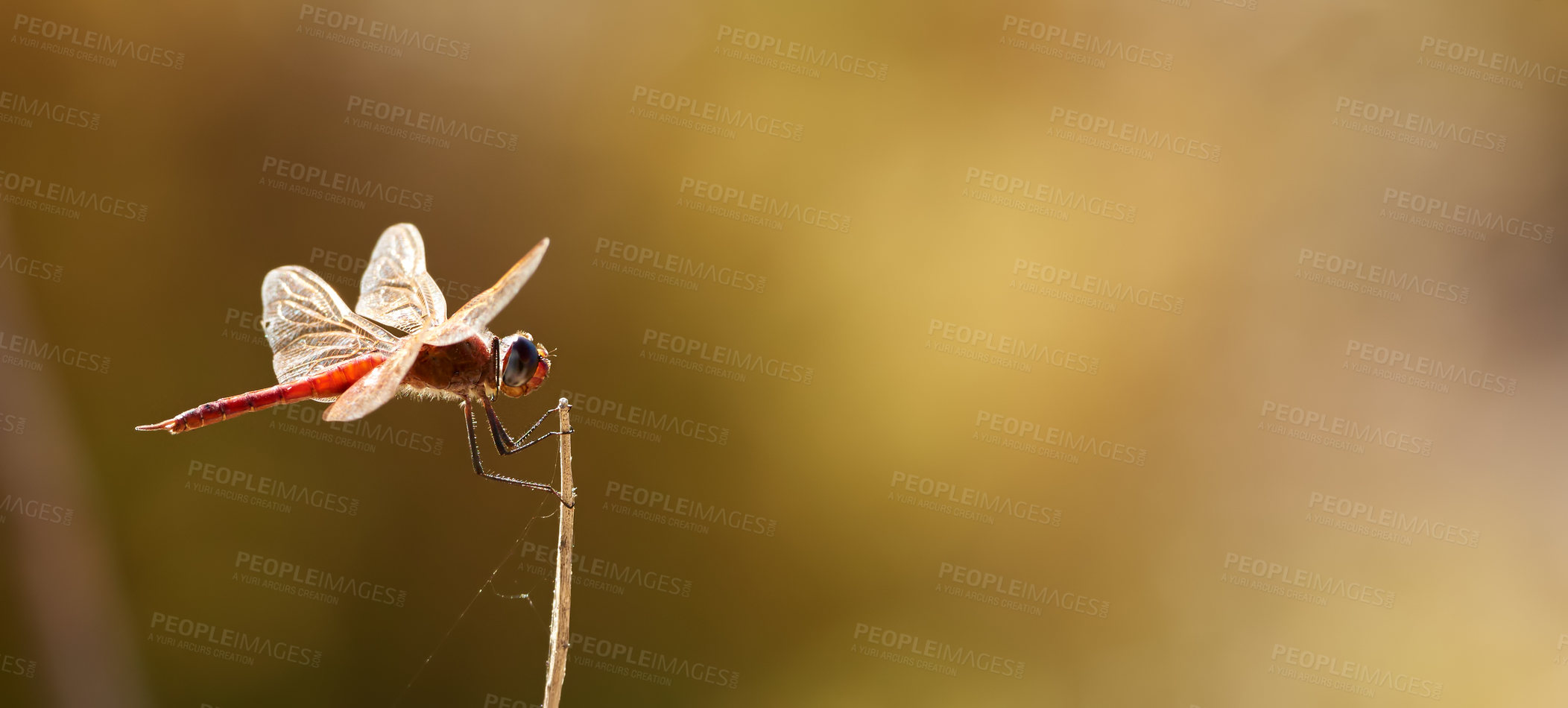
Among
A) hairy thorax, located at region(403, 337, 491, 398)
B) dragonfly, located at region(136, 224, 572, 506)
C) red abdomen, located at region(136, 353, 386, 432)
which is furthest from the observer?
red abdomen, located at region(136, 353, 386, 432)

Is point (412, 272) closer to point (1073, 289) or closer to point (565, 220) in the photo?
point (565, 220)

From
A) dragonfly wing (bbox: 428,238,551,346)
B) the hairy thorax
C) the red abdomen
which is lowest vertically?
the red abdomen

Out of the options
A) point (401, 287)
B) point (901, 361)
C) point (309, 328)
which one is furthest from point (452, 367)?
point (901, 361)

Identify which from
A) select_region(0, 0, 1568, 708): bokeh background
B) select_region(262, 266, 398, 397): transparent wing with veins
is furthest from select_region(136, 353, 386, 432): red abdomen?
select_region(0, 0, 1568, 708): bokeh background

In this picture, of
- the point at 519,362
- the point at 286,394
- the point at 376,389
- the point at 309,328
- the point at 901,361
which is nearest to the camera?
the point at 376,389

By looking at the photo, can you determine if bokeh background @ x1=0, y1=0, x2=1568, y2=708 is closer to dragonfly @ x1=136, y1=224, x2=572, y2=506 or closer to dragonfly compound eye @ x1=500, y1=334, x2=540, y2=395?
dragonfly @ x1=136, y1=224, x2=572, y2=506

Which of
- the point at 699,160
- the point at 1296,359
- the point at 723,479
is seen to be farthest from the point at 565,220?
the point at 1296,359

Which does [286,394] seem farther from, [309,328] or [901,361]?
[901,361]
